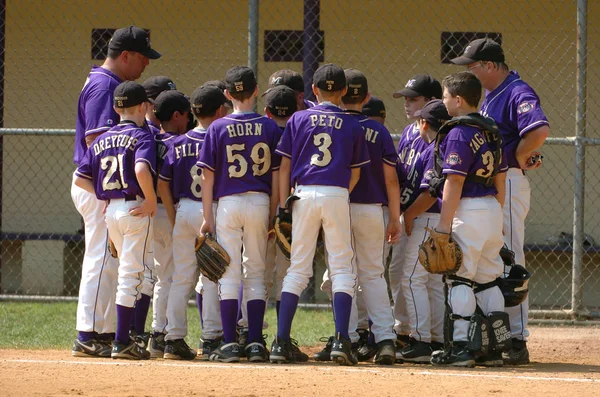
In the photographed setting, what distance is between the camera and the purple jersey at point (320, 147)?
17.7 feet

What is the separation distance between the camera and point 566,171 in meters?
9.48

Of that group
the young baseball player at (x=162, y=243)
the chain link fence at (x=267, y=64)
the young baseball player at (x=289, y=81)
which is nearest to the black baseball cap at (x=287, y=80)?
the young baseball player at (x=289, y=81)

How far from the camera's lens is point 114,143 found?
5.53m

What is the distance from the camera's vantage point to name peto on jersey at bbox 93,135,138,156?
5.49 metres

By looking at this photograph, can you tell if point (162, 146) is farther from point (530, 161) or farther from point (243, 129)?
point (530, 161)

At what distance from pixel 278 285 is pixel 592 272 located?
14.3 feet

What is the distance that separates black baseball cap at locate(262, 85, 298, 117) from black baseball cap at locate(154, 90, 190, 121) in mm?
563

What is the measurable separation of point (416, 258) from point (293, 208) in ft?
2.98

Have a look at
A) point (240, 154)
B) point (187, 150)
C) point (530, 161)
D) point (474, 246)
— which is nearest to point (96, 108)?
point (187, 150)

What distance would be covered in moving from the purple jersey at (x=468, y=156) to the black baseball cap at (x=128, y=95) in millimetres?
1757

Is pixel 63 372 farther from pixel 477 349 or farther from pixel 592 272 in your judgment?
pixel 592 272

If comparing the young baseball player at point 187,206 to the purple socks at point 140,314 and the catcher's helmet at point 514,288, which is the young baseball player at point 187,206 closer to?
the purple socks at point 140,314

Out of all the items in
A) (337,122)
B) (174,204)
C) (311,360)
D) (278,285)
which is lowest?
(311,360)

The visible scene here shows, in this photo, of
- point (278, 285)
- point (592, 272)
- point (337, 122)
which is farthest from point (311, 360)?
point (592, 272)
